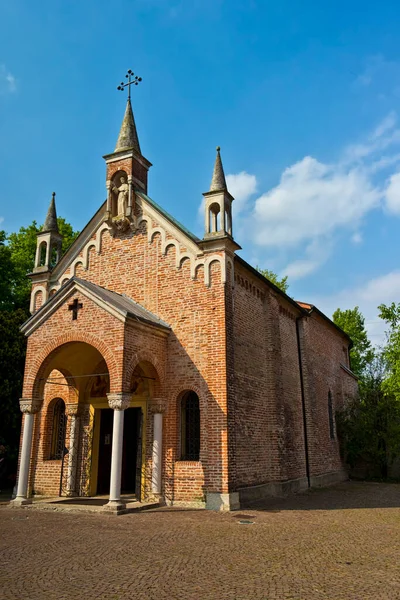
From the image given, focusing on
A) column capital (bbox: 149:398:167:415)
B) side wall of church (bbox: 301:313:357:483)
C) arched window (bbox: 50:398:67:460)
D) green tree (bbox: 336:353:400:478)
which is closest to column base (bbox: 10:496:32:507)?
arched window (bbox: 50:398:67:460)

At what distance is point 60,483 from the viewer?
15164 millimetres

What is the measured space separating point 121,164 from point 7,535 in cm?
1235

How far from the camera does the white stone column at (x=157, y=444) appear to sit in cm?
1354

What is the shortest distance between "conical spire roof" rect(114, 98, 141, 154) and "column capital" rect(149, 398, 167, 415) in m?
8.97

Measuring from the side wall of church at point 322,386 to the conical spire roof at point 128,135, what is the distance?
10.4 m

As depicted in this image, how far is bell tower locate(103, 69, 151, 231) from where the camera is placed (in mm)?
16609

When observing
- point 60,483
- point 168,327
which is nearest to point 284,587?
point 168,327

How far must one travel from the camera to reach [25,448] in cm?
1374

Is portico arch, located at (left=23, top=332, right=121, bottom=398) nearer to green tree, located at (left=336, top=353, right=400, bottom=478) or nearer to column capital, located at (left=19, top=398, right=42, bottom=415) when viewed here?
column capital, located at (left=19, top=398, right=42, bottom=415)

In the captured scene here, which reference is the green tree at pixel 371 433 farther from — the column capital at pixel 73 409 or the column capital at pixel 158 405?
the column capital at pixel 73 409

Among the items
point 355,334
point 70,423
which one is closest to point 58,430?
point 70,423

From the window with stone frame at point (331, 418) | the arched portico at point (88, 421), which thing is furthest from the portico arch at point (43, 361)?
the window with stone frame at point (331, 418)

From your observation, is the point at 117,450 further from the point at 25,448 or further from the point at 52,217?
the point at 52,217

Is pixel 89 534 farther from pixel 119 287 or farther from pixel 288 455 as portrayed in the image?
pixel 288 455
